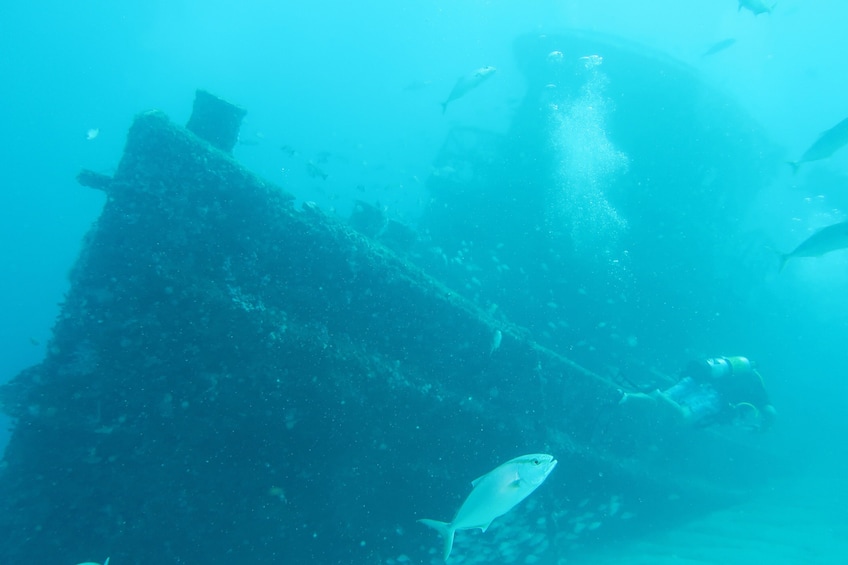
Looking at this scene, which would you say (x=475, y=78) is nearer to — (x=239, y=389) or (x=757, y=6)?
(x=757, y=6)

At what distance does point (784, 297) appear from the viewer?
870 inches

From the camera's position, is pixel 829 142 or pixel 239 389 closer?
pixel 239 389

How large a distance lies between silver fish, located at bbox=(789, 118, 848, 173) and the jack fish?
26.7ft

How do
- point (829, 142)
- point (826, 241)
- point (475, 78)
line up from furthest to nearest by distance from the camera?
point (475, 78) < point (829, 142) < point (826, 241)

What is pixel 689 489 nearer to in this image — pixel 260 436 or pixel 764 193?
pixel 260 436

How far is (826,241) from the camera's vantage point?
691cm

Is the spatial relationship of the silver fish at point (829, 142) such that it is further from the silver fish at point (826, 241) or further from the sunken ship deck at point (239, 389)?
the sunken ship deck at point (239, 389)

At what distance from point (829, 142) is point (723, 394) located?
4767 mm

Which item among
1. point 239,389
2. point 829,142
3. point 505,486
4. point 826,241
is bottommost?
point 505,486

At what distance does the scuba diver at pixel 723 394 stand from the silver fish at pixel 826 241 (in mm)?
2235

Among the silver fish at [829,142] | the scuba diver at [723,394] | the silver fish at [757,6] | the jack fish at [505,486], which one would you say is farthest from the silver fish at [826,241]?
the jack fish at [505,486]

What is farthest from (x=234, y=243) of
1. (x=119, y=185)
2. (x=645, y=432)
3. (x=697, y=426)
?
(x=697, y=426)

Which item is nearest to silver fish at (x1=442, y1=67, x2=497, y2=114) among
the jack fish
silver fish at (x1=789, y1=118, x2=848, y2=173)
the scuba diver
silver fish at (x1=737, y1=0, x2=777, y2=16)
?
silver fish at (x1=737, y1=0, x2=777, y2=16)

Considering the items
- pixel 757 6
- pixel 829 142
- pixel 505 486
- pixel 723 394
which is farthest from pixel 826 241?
pixel 505 486
